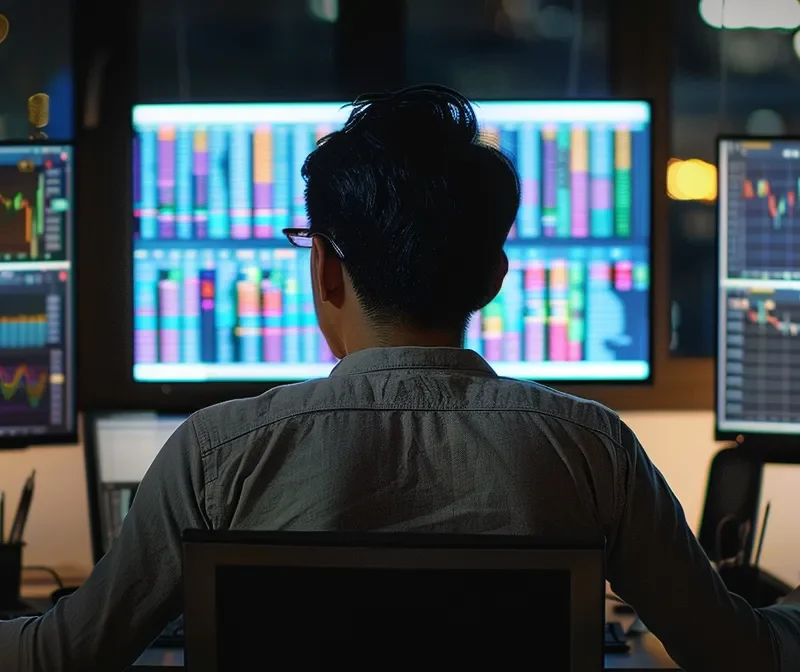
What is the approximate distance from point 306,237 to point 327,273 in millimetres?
69

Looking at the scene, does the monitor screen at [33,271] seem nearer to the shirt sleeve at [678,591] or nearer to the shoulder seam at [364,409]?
the shoulder seam at [364,409]

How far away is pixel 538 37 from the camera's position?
1.99 m

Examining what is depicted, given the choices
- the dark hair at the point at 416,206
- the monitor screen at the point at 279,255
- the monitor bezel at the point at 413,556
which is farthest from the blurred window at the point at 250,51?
the monitor bezel at the point at 413,556

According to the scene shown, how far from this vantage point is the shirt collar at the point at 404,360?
89 cm

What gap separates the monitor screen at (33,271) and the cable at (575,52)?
99 cm

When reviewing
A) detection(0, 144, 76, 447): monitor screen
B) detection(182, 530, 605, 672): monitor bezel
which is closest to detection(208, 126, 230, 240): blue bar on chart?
detection(0, 144, 76, 447): monitor screen

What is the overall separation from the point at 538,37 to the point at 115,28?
0.86m

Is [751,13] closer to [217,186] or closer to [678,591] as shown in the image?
[217,186]

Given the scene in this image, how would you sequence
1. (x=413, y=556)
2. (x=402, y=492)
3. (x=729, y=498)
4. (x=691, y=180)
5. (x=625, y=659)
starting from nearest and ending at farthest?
1. (x=413, y=556)
2. (x=402, y=492)
3. (x=625, y=659)
4. (x=729, y=498)
5. (x=691, y=180)

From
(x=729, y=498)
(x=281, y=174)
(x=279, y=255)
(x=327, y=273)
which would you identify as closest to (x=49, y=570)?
(x=279, y=255)

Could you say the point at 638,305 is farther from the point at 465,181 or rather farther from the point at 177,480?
the point at 177,480

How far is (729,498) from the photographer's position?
5.38 ft

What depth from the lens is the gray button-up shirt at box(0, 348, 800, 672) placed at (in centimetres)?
82

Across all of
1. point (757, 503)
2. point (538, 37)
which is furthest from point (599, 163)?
point (757, 503)
